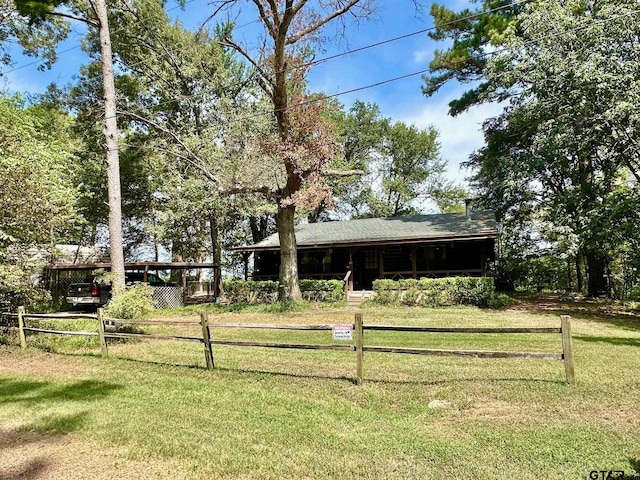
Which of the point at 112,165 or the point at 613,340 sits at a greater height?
the point at 112,165

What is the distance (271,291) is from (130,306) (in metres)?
9.29

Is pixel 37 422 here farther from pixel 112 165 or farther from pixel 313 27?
pixel 313 27

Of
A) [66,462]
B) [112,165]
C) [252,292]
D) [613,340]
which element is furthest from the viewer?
[252,292]

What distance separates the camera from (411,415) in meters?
4.57

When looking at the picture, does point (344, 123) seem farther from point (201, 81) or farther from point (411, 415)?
point (411, 415)

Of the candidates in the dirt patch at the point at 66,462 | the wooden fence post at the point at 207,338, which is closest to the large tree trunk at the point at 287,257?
the wooden fence post at the point at 207,338

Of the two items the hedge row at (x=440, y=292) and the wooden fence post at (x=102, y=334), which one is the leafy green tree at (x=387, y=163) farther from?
the wooden fence post at (x=102, y=334)

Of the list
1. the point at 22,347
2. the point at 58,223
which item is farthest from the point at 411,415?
the point at 58,223

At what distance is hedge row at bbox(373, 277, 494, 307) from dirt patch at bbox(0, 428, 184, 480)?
13.0 meters

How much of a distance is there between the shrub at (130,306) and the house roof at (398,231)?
10.4 metres

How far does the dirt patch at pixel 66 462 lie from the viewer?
342 centimetres

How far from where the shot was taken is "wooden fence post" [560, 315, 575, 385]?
5.07 m

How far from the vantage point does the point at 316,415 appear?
4.60 meters

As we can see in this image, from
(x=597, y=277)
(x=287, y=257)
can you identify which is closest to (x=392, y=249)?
(x=287, y=257)
